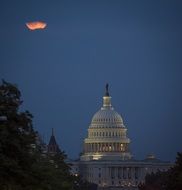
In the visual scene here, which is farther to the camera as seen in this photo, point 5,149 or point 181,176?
point 181,176

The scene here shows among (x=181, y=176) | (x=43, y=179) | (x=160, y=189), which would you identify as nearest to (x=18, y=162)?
(x=43, y=179)

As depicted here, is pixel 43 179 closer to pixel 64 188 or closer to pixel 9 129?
pixel 9 129

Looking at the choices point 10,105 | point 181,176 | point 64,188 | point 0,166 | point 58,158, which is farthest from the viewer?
point 58,158

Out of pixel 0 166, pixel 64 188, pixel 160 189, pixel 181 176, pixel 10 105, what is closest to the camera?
pixel 0 166

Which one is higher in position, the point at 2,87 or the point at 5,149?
the point at 2,87

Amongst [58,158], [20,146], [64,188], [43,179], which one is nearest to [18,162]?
[20,146]

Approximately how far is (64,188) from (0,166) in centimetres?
2994

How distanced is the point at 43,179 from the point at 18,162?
17.4 feet

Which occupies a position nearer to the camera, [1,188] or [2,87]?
[1,188]

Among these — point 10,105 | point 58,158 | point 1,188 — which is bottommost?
point 1,188

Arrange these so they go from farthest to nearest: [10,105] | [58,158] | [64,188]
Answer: [58,158]
[64,188]
[10,105]

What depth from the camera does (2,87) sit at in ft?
237

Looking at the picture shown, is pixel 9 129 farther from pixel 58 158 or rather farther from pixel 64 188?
pixel 58 158

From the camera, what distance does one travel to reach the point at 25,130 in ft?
230
